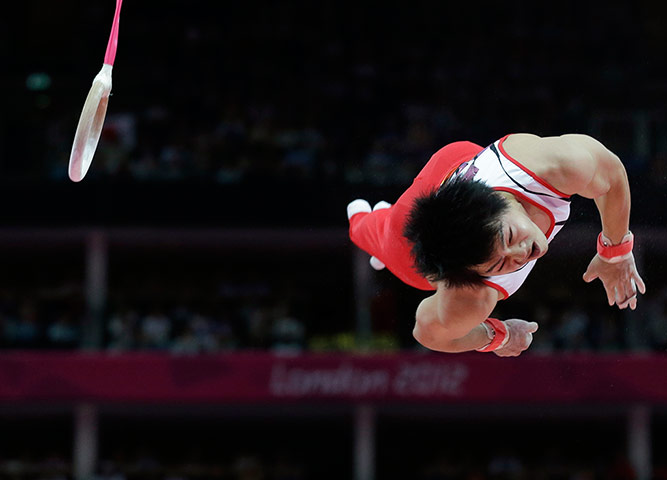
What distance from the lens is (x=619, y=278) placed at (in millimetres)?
4867

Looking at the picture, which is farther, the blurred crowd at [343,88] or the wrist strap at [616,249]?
the blurred crowd at [343,88]

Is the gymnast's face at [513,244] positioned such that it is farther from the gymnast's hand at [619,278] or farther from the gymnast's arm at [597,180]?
the gymnast's hand at [619,278]

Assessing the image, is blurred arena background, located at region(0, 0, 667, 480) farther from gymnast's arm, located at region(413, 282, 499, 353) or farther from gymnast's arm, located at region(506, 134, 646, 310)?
gymnast's arm, located at region(413, 282, 499, 353)

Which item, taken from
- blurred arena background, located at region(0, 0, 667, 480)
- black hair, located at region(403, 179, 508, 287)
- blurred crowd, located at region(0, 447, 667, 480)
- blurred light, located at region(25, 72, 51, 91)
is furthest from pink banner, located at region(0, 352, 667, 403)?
black hair, located at region(403, 179, 508, 287)

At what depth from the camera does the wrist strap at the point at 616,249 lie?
189 inches

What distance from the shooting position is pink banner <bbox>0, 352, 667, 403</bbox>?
1266 centimetres

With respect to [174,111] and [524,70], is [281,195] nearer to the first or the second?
[174,111]

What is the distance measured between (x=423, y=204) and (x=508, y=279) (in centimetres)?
62

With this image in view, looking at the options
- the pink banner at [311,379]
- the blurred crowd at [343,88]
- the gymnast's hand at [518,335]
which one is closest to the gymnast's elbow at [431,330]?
the gymnast's hand at [518,335]

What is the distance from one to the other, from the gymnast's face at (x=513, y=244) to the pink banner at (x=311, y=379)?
8890 mm

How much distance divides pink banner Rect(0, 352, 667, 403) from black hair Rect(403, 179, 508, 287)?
29.1 ft

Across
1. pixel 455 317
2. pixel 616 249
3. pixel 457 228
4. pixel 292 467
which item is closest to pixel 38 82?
pixel 292 467

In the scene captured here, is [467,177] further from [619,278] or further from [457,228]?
[619,278]

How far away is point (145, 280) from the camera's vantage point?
15.6m
